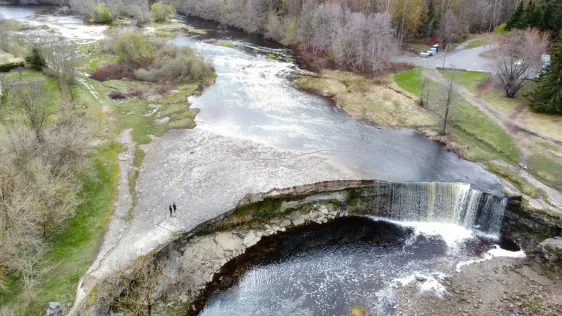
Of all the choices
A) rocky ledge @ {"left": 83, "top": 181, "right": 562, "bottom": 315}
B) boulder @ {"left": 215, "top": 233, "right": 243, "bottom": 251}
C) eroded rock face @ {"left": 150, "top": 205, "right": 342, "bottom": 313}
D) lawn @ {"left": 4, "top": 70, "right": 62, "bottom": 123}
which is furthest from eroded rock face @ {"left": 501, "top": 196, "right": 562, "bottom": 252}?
lawn @ {"left": 4, "top": 70, "right": 62, "bottom": 123}

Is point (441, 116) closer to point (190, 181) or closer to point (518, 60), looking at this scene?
point (518, 60)

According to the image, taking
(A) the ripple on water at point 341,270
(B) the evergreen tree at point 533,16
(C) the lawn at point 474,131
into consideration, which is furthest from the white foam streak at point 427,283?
(B) the evergreen tree at point 533,16

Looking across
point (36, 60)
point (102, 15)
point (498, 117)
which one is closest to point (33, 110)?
point (36, 60)

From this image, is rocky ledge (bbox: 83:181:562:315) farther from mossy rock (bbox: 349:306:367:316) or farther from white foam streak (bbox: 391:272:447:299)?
mossy rock (bbox: 349:306:367:316)

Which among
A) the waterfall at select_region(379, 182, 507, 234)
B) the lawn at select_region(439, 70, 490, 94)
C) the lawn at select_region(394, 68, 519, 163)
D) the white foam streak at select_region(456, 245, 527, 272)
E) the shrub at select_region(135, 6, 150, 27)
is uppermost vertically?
the shrub at select_region(135, 6, 150, 27)

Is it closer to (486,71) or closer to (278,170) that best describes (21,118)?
(278,170)

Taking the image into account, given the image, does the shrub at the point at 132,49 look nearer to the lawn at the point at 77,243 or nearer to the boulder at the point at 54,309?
the lawn at the point at 77,243
